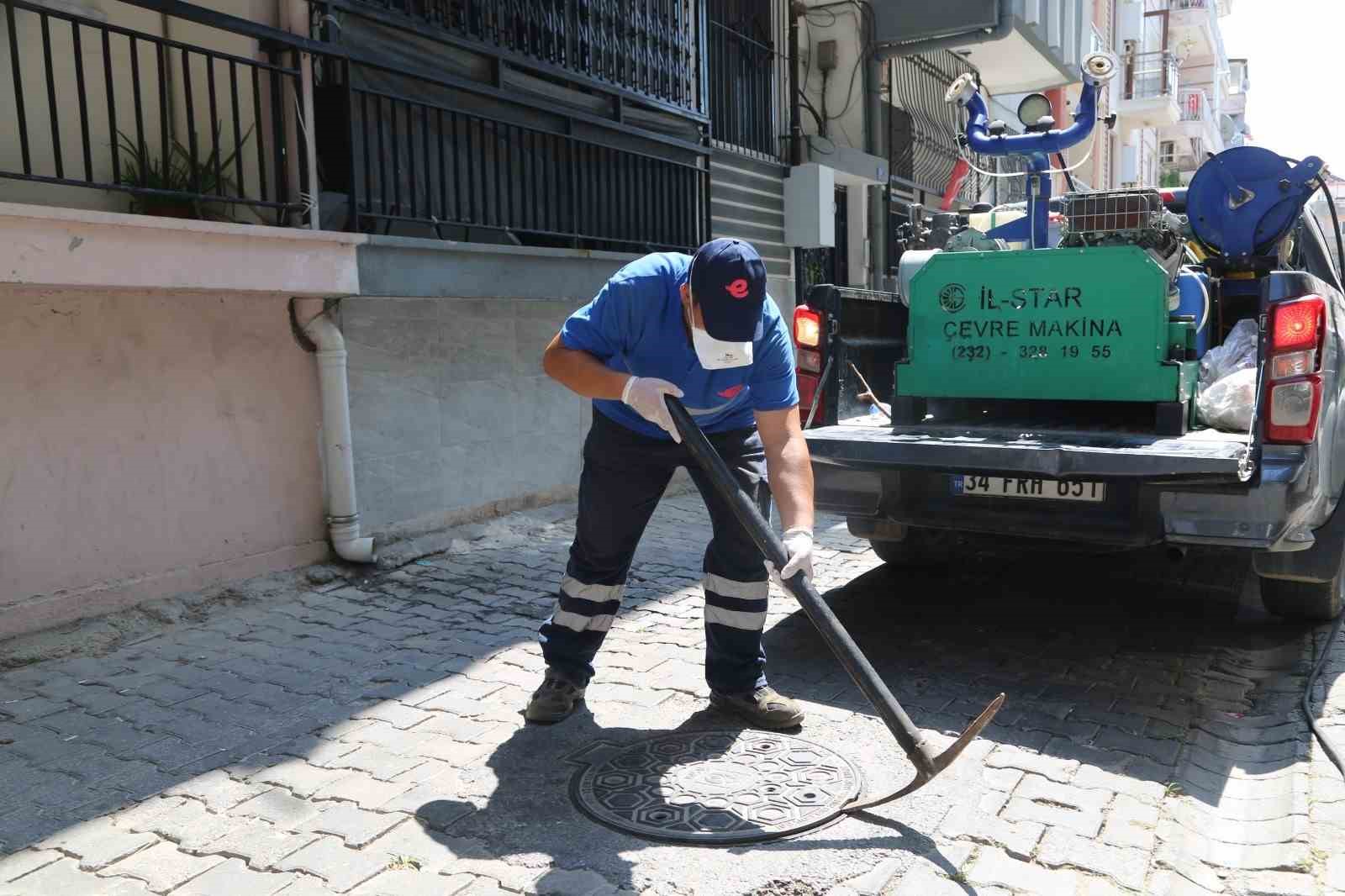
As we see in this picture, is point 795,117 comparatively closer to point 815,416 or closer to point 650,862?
point 815,416

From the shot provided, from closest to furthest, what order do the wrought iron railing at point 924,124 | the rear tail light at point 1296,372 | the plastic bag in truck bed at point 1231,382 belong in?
the rear tail light at point 1296,372 < the plastic bag in truck bed at point 1231,382 < the wrought iron railing at point 924,124

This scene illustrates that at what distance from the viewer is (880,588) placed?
17.3 ft

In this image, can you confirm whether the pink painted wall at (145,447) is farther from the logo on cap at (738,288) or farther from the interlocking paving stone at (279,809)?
the logo on cap at (738,288)

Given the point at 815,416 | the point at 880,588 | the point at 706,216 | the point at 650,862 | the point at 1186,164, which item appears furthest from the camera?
the point at 1186,164

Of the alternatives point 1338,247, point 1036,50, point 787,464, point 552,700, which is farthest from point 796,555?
point 1036,50

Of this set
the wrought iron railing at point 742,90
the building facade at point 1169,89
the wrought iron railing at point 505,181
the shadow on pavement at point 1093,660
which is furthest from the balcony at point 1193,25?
the shadow on pavement at point 1093,660

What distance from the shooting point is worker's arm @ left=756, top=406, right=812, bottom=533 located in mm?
3180

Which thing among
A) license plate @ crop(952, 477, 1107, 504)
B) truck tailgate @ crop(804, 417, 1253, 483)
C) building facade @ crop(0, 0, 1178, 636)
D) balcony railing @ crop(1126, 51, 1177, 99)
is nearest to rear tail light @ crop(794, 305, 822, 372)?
truck tailgate @ crop(804, 417, 1253, 483)

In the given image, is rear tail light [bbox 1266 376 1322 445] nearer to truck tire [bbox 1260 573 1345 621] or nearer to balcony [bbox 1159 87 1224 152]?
truck tire [bbox 1260 573 1345 621]

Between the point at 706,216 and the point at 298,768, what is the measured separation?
5.62 metres

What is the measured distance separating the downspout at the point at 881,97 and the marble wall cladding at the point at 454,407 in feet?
18.8

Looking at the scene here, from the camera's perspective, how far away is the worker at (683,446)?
2.99 meters

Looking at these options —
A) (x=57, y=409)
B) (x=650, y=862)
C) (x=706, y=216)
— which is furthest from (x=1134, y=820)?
(x=706, y=216)

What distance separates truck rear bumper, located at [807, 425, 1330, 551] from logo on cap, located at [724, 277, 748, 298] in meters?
1.36
